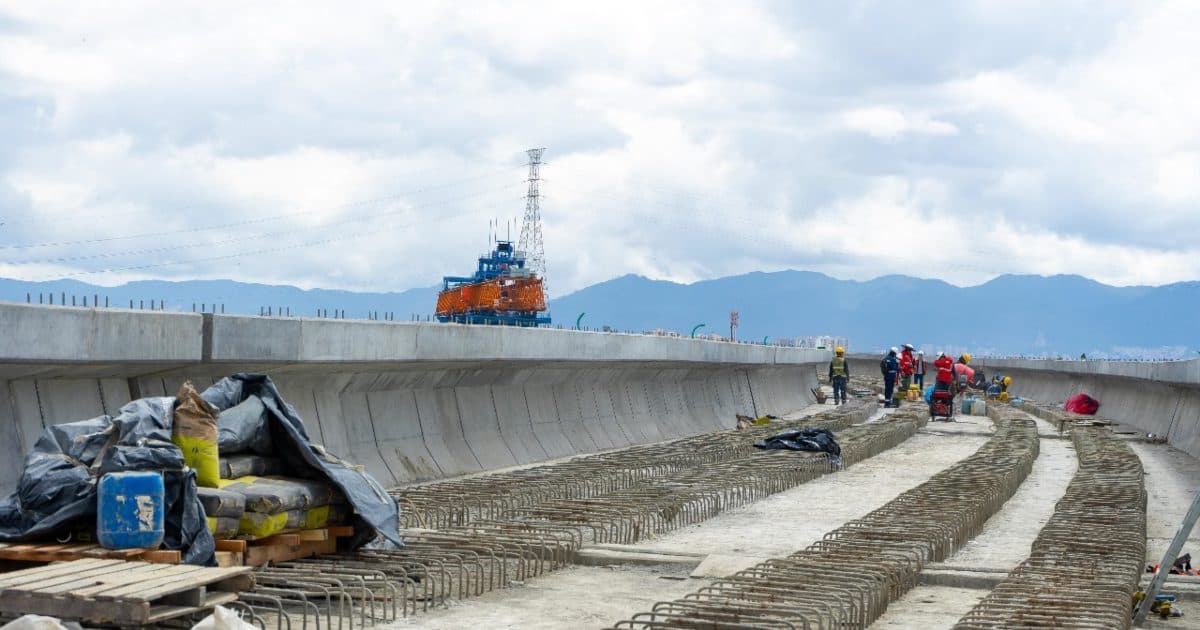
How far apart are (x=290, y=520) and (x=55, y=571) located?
264 cm

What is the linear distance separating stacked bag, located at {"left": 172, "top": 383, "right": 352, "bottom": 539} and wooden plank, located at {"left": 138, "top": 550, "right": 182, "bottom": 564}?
70 cm

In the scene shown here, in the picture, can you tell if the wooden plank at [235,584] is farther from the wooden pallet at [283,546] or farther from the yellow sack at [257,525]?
the yellow sack at [257,525]

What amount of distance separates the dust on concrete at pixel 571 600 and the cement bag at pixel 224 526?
1.69 m

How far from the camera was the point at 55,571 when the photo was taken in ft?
30.9

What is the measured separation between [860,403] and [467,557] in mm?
35823

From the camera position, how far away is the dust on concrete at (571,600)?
33.5 ft

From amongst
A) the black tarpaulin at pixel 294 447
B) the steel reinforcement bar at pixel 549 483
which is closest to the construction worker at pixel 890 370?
the steel reinforcement bar at pixel 549 483

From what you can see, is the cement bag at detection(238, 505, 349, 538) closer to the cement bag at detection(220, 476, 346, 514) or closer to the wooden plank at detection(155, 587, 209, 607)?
the cement bag at detection(220, 476, 346, 514)

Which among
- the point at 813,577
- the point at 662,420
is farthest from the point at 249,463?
the point at 662,420

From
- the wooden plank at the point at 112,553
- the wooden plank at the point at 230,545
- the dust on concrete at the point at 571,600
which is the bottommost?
the dust on concrete at the point at 571,600

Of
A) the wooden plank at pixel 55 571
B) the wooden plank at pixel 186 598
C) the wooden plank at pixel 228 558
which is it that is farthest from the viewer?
the wooden plank at pixel 228 558

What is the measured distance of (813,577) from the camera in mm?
11430

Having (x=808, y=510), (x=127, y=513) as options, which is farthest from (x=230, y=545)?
(x=808, y=510)

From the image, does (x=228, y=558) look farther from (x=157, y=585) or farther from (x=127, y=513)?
(x=157, y=585)
